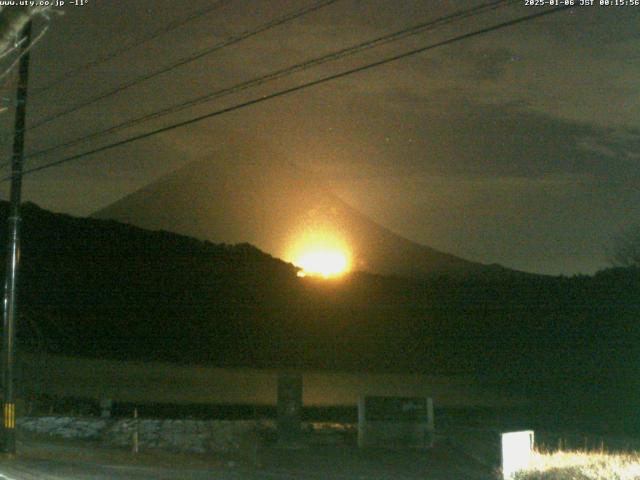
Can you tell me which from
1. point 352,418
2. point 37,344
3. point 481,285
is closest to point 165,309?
point 37,344

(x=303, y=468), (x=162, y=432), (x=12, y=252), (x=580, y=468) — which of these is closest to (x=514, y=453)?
(x=580, y=468)

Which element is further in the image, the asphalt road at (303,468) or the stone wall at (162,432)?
the stone wall at (162,432)

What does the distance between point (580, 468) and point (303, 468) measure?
8.18m

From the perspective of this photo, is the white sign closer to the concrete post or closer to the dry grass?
the dry grass

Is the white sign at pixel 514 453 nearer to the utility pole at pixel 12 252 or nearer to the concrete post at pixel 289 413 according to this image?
the concrete post at pixel 289 413

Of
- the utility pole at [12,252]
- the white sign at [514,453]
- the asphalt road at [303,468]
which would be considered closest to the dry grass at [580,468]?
the white sign at [514,453]

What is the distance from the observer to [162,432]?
92.5 ft

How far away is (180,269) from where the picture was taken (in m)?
85.5

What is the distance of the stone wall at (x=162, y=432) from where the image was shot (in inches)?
1020

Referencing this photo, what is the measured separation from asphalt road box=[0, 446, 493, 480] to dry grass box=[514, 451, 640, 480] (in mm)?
2077

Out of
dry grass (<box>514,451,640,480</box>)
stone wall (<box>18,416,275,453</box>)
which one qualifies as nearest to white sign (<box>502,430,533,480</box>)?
dry grass (<box>514,451,640,480</box>)

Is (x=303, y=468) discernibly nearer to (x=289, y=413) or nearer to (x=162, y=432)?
(x=289, y=413)

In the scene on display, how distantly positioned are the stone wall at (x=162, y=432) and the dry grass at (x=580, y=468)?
1075 cm

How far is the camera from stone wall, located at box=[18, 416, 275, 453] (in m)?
25.9
